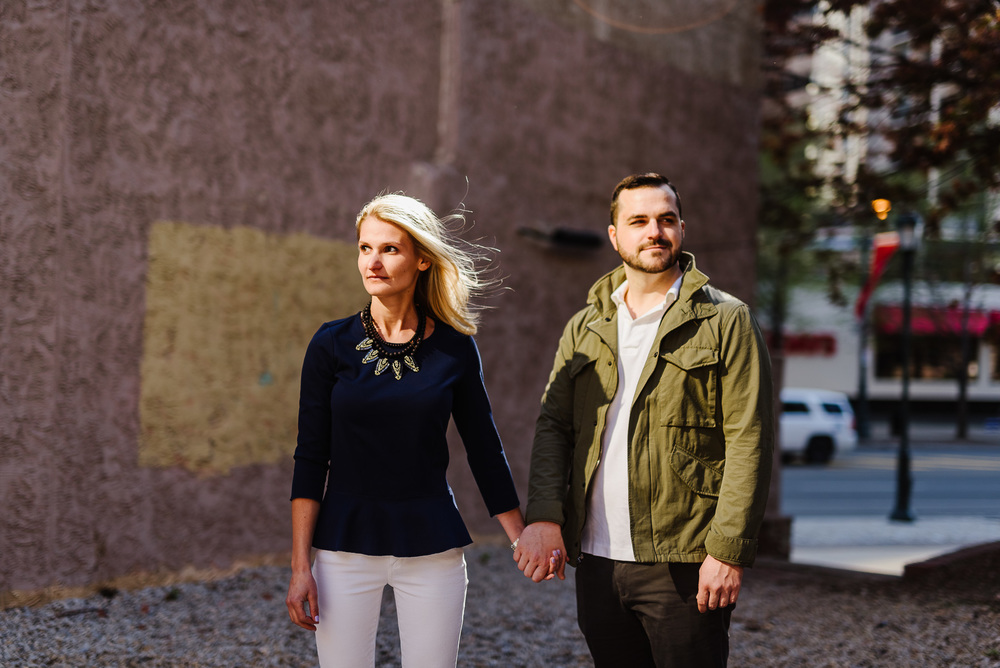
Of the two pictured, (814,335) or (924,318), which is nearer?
(924,318)

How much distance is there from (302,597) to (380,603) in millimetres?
217

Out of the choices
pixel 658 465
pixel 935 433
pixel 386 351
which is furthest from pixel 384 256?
pixel 935 433

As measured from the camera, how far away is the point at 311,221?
6363 mm

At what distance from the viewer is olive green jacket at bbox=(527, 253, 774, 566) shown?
2.53 metres

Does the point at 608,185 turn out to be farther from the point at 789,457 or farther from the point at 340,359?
the point at 789,457

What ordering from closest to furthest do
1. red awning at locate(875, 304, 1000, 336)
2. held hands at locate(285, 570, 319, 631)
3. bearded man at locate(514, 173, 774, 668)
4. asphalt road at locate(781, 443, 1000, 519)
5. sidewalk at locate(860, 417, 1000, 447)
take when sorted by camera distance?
held hands at locate(285, 570, 319, 631), bearded man at locate(514, 173, 774, 668), asphalt road at locate(781, 443, 1000, 519), sidewalk at locate(860, 417, 1000, 447), red awning at locate(875, 304, 1000, 336)

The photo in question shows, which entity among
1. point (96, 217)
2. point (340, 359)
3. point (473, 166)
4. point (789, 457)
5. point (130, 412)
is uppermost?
point (473, 166)

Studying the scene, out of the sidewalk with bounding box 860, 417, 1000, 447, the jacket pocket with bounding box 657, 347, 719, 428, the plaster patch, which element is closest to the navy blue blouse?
the jacket pocket with bounding box 657, 347, 719, 428

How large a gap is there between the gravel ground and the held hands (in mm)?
2165

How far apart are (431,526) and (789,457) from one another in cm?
2140

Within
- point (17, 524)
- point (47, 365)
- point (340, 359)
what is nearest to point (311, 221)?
point (47, 365)

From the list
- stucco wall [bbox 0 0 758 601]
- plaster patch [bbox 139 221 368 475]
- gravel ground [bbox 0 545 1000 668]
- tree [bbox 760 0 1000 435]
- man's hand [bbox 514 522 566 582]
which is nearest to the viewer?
man's hand [bbox 514 522 566 582]

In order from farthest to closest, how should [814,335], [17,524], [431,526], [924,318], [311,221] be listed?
[814,335], [924,318], [311,221], [17,524], [431,526]

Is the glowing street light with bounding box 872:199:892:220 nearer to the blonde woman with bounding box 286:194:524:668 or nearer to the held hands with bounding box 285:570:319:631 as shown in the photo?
the blonde woman with bounding box 286:194:524:668
